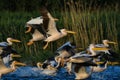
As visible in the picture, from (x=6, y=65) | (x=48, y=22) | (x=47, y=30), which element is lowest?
(x=6, y=65)

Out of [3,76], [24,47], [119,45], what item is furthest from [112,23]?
[3,76]

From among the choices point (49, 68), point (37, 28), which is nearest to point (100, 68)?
point (49, 68)

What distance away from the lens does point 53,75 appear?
13.9 metres

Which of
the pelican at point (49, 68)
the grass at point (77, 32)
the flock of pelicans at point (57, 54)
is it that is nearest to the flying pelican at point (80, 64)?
the flock of pelicans at point (57, 54)

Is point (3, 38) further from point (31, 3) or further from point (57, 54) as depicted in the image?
point (31, 3)

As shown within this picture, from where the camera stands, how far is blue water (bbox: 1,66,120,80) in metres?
13.5

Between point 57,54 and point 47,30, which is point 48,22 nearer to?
point 47,30

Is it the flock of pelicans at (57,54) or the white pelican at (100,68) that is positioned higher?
the flock of pelicans at (57,54)

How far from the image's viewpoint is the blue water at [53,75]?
13.5 m

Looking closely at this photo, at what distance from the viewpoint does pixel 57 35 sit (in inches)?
556

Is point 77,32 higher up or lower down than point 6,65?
higher up

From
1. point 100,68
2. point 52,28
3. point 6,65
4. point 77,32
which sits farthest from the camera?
point 77,32

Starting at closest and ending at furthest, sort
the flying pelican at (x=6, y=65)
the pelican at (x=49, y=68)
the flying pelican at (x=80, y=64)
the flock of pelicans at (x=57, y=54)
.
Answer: the flying pelican at (x=80, y=64), the flock of pelicans at (x=57, y=54), the flying pelican at (x=6, y=65), the pelican at (x=49, y=68)

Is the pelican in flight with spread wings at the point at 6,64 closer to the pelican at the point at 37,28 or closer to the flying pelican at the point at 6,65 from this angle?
the flying pelican at the point at 6,65
